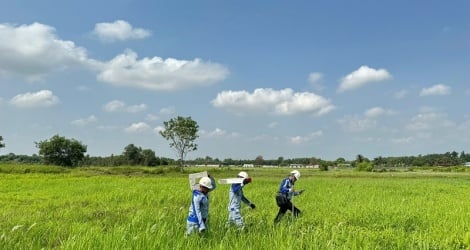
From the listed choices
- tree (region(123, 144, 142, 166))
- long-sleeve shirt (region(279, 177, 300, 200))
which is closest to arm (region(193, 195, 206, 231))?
long-sleeve shirt (region(279, 177, 300, 200))

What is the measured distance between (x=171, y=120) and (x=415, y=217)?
5834 cm

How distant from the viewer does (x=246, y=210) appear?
14.3 meters

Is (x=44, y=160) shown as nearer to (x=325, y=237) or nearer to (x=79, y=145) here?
(x=79, y=145)

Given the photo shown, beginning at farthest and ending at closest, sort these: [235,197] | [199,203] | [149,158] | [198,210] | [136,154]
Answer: [136,154], [149,158], [235,197], [199,203], [198,210]

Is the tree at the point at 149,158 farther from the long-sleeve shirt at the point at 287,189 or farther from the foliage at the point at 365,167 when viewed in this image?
the long-sleeve shirt at the point at 287,189

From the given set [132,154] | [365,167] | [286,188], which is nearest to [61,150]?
[132,154]

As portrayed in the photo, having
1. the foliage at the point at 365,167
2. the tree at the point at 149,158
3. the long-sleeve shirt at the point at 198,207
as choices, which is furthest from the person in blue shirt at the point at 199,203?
the tree at the point at 149,158

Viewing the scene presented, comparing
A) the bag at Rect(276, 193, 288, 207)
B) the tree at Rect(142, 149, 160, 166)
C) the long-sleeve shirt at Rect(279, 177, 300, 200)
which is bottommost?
the bag at Rect(276, 193, 288, 207)

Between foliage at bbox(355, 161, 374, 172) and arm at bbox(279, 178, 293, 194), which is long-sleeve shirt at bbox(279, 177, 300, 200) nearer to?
arm at bbox(279, 178, 293, 194)

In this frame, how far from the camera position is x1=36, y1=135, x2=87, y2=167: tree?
8806cm

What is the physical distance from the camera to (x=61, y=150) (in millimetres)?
89312

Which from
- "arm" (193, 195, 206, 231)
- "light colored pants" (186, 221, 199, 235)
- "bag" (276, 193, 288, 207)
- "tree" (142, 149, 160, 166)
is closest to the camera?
"arm" (193, 195, 206, 231)

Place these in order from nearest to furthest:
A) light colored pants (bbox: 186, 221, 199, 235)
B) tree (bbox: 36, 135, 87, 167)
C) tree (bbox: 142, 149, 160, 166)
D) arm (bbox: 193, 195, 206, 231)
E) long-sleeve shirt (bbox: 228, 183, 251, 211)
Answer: arm (bbox: 193, 195, 206, 231)
light colored pants (bbox: 186, 221, 199, 235)
long-sleeve shirt (bbox: 228, 183, 251, 211)
tree (bbox: 36, 135, 87, 167)
tree (bbox: 142, 149, 160, 166)

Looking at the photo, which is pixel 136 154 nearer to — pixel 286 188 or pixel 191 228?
pixel 286 188
